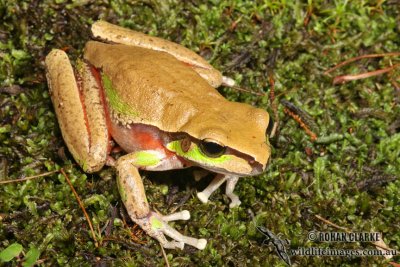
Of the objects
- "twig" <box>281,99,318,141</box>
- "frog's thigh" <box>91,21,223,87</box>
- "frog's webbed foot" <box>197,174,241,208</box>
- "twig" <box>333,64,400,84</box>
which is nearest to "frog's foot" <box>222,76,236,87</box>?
"frog's thigh" <box>91,21,223,87</box>

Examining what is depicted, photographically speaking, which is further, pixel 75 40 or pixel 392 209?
pixel 75 40

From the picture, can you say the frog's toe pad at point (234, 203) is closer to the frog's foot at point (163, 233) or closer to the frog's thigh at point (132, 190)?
the frog's foot at point (163, 233)

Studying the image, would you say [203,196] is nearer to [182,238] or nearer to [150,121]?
[182,238]

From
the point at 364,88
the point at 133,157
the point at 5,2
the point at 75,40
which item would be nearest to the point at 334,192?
the point at 364,88

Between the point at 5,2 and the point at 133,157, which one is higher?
the point at 5,2

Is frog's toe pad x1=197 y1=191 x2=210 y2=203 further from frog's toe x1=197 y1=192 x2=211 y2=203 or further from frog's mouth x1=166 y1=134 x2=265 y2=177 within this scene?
frog's mouth x1=166 y1=134 x2=265 y2=177

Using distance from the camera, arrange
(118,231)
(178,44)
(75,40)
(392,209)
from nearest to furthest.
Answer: (118,231), (392,209), (178,44), (75,40)

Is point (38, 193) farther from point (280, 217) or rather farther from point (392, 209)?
point (392, 209)
